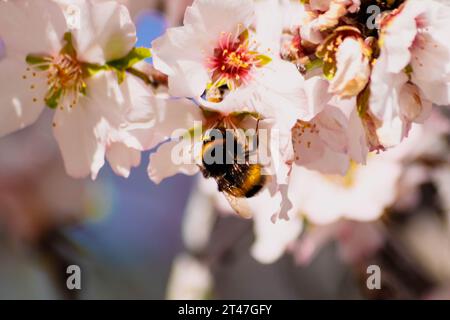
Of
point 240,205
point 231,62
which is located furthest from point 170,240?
point 231,62

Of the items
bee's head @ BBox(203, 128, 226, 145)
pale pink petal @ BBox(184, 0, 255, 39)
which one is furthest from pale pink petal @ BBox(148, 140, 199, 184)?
pale pink petal @ BBox(184, 0, 255, 39)

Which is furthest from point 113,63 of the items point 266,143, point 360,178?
point 360,178

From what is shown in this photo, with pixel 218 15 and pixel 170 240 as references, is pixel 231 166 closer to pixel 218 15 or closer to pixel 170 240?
pixel 218 15

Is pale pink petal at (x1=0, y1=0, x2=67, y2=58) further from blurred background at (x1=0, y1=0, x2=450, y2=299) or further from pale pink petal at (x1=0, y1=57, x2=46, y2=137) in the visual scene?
blurred background at (x1=0, y1=0, x2=450, y2=299)

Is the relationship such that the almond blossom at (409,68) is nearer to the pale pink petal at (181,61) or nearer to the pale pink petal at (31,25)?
the pale pink petal at (181,61)

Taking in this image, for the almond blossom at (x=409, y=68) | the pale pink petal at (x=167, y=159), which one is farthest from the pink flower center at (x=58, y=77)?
the almond blossom at (x=409, y=68)

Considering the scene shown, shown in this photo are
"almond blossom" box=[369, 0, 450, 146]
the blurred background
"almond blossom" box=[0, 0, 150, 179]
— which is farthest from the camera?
the blurred background

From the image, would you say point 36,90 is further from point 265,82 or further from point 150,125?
point 265,82
